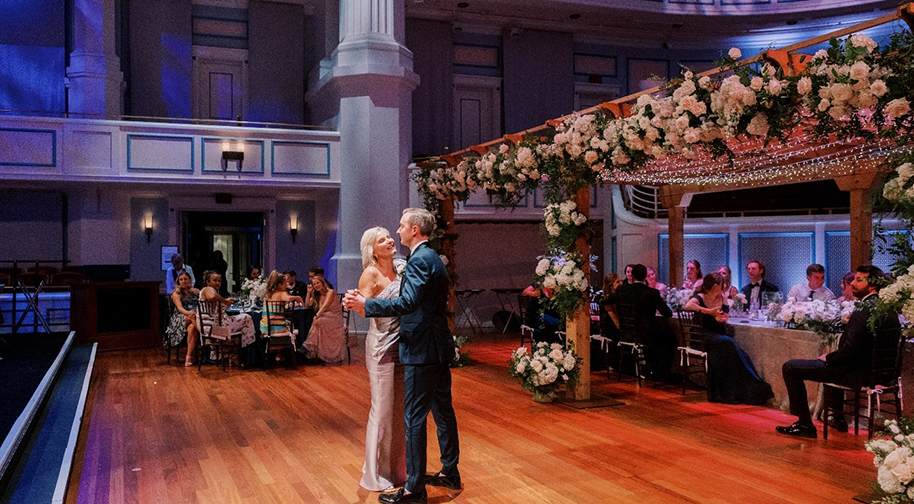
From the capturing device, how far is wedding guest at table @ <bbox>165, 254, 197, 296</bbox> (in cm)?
1119

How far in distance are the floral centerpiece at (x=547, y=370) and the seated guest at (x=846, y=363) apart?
1.88m

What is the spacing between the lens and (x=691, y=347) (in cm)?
722

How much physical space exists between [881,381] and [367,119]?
9.14 m

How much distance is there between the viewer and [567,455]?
506 cm

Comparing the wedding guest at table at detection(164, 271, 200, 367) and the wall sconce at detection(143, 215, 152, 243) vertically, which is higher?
the wall sconce at detection(143, 215, 152, 243)

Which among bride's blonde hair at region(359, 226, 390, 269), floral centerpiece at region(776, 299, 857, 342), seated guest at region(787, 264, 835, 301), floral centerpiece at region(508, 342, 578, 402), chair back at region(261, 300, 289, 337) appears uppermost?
bride's blonde hair at region(359, 226, 390, 269)

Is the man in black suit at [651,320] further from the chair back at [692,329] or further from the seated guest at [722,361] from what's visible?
the seated guest at [722,361]

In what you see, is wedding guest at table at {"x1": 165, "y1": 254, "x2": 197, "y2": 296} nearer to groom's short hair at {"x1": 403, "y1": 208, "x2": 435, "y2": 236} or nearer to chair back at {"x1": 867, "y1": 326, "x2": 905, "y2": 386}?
groom's short hair at {"x1": 403, "y1": 208, "x2": 435, "y2": 236}

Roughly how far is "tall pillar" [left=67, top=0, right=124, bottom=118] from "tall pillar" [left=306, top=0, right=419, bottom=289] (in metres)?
3.77

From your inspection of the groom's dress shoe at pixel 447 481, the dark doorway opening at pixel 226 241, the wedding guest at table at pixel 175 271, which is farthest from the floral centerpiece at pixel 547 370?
the dark doorway opening at pixel 226 241

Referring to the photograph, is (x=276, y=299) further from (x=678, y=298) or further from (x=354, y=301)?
(x=354, y=301)

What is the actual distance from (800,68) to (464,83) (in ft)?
40.4

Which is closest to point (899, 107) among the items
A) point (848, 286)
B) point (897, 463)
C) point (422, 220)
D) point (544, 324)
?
point (897, 463)

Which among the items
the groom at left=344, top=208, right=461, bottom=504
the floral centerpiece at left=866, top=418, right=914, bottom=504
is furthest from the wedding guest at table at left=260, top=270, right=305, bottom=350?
the floral centerpiece at left=866, top=418, right=914, bottom=504
